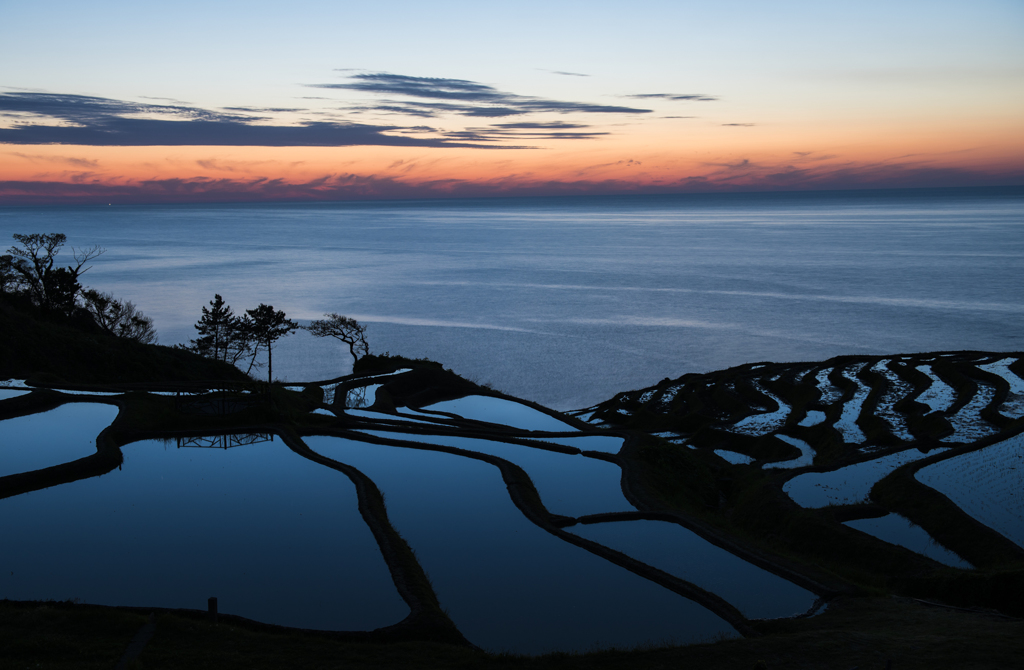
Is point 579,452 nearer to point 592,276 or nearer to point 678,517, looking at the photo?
point 678,517

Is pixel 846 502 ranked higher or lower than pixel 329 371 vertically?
higher

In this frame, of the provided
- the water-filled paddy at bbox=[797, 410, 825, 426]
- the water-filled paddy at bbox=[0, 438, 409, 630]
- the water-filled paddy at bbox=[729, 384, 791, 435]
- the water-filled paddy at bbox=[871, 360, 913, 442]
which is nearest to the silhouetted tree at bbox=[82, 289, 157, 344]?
the water-filled paddy at bbox=[0, 438, 409, 630]

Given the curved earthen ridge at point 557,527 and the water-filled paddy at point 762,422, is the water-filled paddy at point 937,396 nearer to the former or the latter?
the water-filled paddy at point 762,422

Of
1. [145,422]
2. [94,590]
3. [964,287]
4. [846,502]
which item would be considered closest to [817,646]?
[846,502]

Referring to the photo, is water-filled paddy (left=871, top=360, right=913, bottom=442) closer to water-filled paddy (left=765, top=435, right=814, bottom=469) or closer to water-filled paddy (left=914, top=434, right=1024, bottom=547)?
water-filled paddy (left=914, top=434, right=1024, bottom=547)

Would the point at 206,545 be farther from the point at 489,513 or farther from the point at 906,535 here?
the point at 906,535

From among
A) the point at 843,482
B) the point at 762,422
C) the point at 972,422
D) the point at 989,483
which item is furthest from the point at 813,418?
the point at 989,483

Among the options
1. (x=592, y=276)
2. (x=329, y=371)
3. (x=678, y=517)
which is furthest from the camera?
(x=592, y=276)
